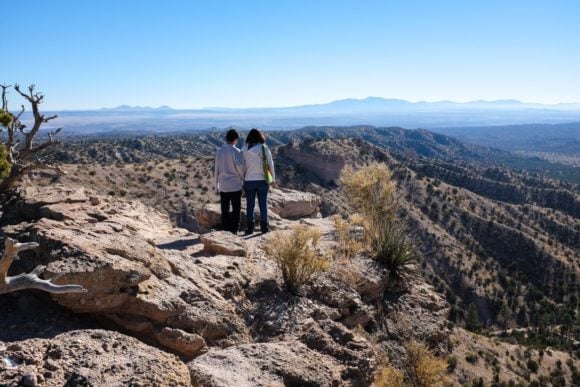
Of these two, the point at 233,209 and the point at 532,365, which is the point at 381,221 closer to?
the point at 233,209

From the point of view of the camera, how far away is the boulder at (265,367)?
144 inches

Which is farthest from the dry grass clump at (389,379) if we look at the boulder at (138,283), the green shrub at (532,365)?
the green shrub at (532,365)

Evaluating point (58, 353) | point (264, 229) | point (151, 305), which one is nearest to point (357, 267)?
point (264, 229)

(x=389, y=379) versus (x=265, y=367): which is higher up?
(x=265, y=367)

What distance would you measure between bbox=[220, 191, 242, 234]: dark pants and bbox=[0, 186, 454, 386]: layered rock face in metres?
1.15

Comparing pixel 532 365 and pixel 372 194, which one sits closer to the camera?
pixel 372 194

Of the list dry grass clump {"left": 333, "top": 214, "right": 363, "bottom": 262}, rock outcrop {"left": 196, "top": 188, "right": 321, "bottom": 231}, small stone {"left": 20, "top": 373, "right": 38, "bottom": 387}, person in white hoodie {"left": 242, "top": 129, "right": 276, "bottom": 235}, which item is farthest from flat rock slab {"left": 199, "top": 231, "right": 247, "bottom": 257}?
small stone {"left": 20, "top": 373, "right": 38, "bottom": 387}

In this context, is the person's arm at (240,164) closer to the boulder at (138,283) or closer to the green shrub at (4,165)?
the boulder at (138,283)

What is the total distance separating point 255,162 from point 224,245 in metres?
1.83

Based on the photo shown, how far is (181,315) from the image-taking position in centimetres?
461

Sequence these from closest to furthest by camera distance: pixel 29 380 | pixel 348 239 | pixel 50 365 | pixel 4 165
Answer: pixel 29 380 → pixel 50 365 → pixel 348 239 → pixel 4 165

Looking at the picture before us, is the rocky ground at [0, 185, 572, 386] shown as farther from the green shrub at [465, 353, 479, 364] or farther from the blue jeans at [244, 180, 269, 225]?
the green shrub at [465, 353, 479, 364]

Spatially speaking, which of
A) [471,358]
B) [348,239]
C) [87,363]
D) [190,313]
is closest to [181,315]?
[190,313]

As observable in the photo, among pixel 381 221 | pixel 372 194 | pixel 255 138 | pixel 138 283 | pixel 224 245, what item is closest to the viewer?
pixel 138 283
